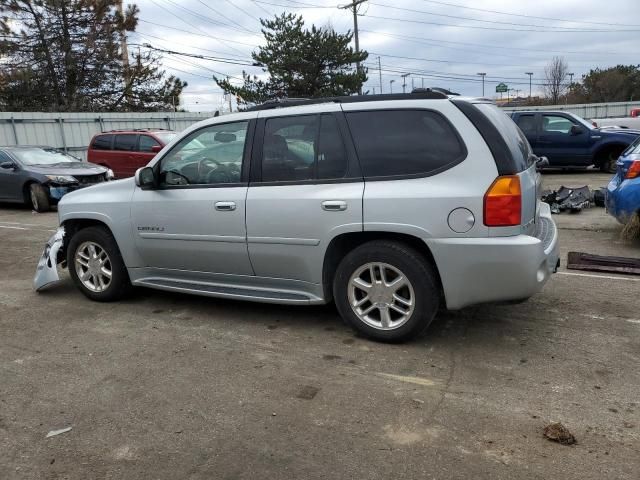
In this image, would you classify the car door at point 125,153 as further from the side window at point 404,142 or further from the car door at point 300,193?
the side window at point 404,142

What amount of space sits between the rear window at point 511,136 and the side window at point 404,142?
1.06ft

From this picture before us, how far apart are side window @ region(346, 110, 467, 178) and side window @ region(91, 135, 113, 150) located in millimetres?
13300

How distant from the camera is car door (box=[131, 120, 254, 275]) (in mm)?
4543

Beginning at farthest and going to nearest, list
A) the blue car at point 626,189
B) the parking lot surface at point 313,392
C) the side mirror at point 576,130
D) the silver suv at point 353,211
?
1. the side mirror at point 576,130
2. the blue car at point 626,189
3. the silver suv at point 353,211
4. the parking lot surface at point 313,392

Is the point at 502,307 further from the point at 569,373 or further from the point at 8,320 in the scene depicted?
the point at 8,320

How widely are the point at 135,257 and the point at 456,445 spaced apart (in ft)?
11.3

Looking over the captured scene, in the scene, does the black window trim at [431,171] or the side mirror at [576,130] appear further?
the side mirror at [576,130]

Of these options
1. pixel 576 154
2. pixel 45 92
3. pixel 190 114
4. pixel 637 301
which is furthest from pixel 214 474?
pixel 45 92

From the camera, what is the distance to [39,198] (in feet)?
40.4

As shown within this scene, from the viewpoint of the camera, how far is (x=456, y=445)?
9.41 ft

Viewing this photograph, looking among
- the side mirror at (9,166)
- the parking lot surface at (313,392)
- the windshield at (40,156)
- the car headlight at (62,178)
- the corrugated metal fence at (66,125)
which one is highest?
the corrugated metal fence at (66,125)

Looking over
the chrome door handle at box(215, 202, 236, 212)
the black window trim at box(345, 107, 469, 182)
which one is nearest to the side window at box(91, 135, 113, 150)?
the chrome door handle at box(215, 202, 236, 212)

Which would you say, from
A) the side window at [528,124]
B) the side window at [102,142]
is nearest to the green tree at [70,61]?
the side window at [102,142]

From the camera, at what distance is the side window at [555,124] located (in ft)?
48.8
